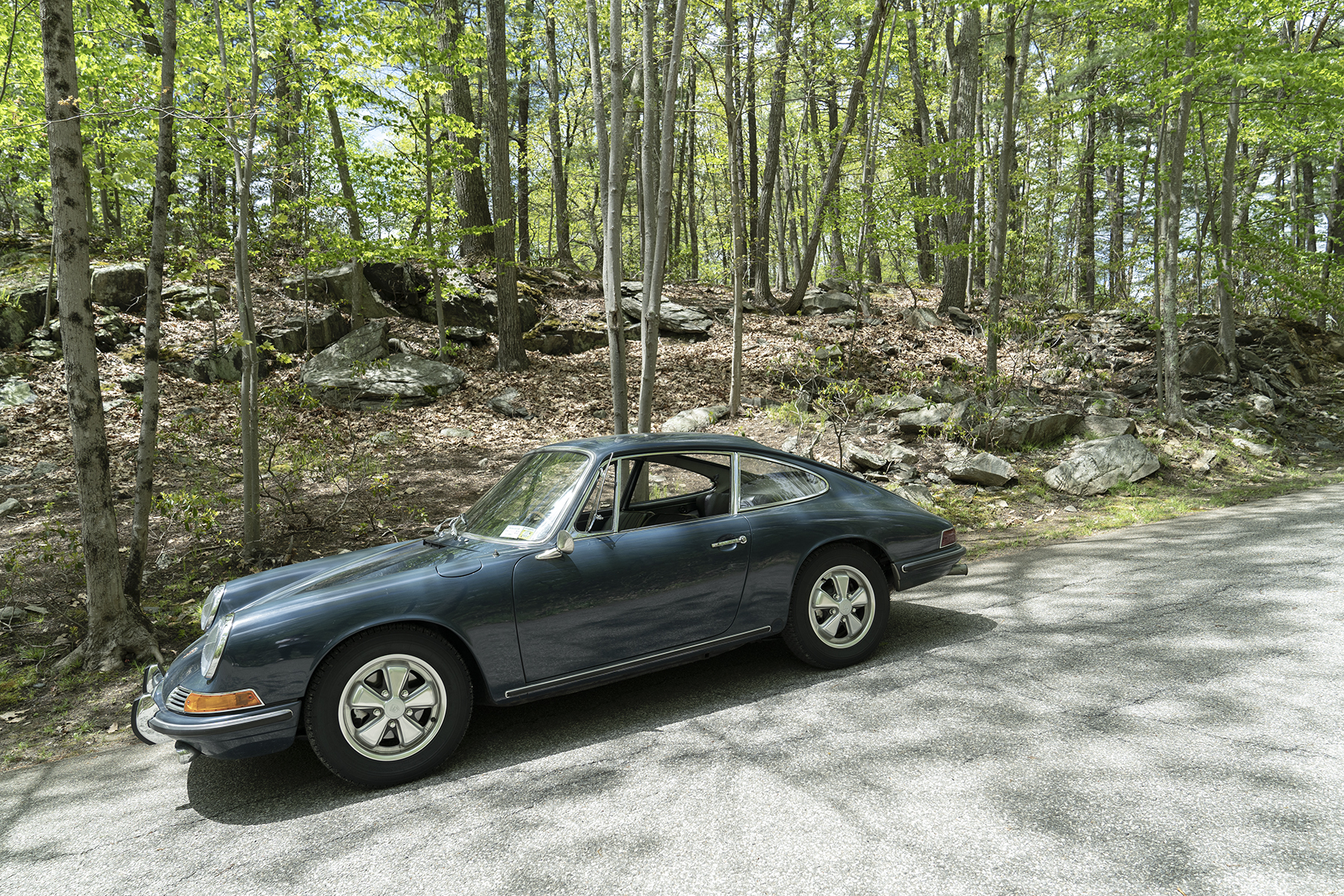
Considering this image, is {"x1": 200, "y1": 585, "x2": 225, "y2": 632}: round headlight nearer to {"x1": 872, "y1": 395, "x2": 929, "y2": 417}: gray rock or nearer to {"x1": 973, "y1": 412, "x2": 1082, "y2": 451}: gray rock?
{"x1": 973, "y1": 412, "x2": 1082, "y2": 451}: gray rock

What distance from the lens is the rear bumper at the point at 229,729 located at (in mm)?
3072

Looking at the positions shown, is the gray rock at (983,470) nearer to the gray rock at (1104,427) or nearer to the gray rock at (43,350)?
the gray rock at (1104,427)

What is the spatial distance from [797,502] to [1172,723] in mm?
2057

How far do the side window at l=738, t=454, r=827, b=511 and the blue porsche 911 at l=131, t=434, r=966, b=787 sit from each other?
0.01 m

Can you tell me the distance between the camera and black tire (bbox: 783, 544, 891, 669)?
4.26 meters

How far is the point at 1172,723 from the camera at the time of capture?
329cm

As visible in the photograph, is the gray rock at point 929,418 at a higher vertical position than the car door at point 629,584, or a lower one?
higher

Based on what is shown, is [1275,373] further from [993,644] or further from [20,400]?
[20,400]

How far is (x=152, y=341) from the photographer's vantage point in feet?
19.7

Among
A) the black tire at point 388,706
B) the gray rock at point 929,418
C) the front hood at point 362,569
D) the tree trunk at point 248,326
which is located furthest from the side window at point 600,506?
the gray rock at point 929,418

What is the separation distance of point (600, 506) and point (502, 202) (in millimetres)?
11670

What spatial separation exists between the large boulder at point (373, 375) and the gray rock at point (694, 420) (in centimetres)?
434

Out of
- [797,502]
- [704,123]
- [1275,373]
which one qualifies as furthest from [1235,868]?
[704,123]

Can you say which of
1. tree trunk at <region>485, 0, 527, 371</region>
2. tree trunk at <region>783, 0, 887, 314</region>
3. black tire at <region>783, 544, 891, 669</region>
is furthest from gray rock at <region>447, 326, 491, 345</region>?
black tire at <region>783, 544, 891, 669</region>
